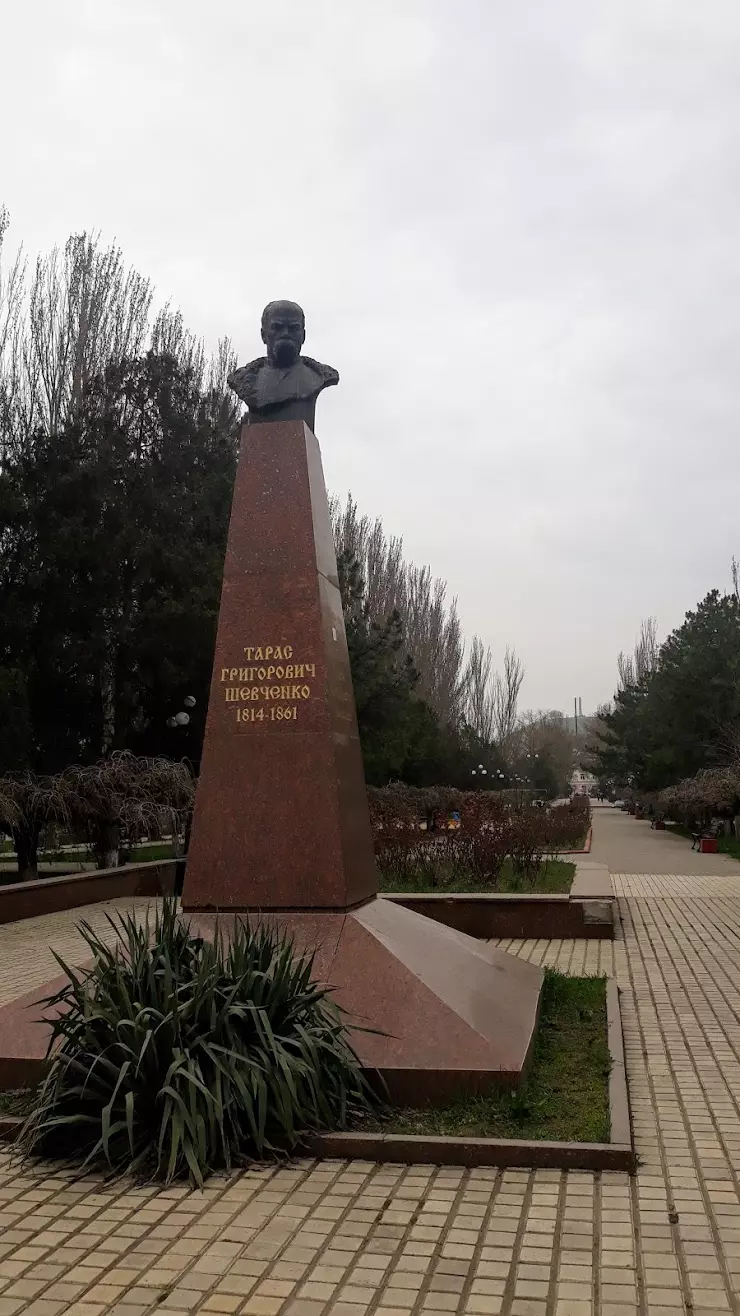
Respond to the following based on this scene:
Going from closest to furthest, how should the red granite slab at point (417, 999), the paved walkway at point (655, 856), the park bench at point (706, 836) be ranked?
the red granite slab at point (417, 999) < the paved walkway at point (655, 856) < the park bench at point (706, 836)

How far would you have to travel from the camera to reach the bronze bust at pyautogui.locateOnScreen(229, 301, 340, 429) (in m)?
6.85

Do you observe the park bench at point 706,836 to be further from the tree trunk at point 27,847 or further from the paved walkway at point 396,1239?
the paved walkway at point 396,1239

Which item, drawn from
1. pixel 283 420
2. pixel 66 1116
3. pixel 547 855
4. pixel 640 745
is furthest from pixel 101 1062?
pixel 640 745

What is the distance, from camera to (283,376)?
22.7ft

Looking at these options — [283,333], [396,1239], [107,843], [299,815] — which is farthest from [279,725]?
[107,843]

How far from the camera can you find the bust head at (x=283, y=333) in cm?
696

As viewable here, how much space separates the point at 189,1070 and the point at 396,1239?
39.5 inches

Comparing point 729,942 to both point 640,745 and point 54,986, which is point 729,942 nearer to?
point 54,986

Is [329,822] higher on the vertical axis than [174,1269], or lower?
higher

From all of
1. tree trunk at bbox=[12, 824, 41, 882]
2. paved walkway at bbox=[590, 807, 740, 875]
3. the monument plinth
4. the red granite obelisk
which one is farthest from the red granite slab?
paved walkway at bbox=[590, 807, 740, 875]

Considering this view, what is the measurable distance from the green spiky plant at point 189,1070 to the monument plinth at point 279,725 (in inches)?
51.9

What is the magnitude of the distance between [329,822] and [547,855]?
13759mm

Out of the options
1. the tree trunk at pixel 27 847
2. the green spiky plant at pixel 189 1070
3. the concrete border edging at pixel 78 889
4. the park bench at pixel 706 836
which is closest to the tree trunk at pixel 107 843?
the tree trunk at pixel 27 847

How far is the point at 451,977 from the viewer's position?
5.57m
